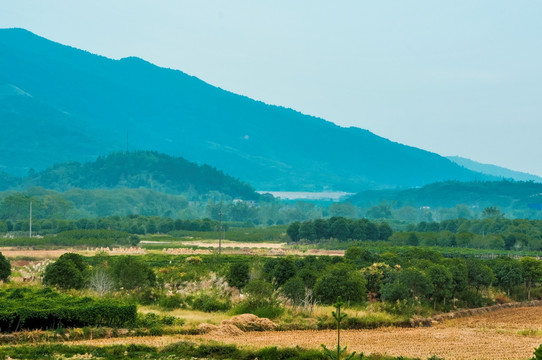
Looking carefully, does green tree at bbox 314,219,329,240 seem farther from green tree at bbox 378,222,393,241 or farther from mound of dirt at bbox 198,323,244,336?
mound of dirt at bbox 198,323,244,336

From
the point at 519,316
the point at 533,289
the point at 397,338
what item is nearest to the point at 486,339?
the point at 397,338

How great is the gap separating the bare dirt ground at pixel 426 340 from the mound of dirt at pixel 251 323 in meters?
0.70

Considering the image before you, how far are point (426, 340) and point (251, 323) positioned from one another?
826cm

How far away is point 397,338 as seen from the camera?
38031 mm

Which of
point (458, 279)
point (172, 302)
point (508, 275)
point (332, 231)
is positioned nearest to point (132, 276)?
point (172, 302)

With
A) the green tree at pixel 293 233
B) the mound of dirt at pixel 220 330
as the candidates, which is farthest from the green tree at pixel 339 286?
the green tree at pixel 293 233

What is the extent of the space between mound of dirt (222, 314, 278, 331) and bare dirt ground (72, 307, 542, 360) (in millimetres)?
696

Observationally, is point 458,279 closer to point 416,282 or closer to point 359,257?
point 416,282

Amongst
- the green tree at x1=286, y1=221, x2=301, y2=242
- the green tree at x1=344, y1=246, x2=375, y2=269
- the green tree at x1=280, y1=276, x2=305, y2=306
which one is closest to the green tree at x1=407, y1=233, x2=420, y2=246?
the green tree at x1=286, y1=221, x2=301, y2=242

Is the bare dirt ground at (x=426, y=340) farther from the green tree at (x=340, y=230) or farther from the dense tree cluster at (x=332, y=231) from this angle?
the dense tree cluster at (x=332, y=231)

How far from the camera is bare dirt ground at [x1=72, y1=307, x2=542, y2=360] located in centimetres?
3353

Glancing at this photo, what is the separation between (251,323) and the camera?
131 feet

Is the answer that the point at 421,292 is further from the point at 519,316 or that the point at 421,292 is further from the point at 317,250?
the point at 317,250

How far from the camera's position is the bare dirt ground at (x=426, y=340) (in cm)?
3353
